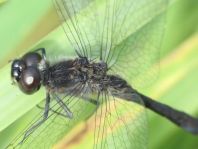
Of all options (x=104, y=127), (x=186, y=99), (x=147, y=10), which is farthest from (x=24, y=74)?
(x=186, y=99)

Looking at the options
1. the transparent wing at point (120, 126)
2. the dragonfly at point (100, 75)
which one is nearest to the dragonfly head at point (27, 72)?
the dragonfly at point (100, 75)

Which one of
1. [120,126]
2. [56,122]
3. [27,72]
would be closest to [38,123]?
[56,122]

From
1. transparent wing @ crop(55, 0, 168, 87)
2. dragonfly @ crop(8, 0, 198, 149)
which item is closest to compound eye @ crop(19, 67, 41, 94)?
dragonfly @ crop(8, 0, 198, 149)

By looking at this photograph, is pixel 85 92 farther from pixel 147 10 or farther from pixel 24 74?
pixel 147 10

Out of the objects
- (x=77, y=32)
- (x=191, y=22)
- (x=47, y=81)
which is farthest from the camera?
(x=191, y=22)

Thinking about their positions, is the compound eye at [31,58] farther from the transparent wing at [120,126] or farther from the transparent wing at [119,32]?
the transparent wing at [120,126]

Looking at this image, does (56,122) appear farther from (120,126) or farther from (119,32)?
(119,32)
